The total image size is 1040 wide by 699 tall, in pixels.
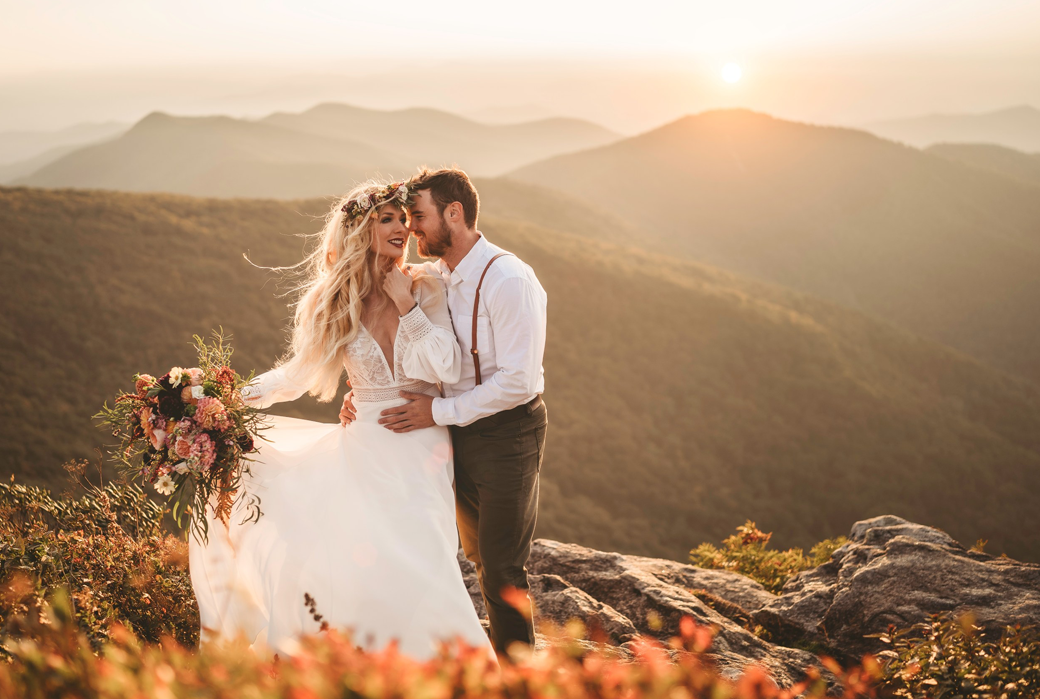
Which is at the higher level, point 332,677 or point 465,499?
point 332,677

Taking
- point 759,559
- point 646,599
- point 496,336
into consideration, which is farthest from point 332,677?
point 759,559

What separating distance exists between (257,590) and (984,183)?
336 ft

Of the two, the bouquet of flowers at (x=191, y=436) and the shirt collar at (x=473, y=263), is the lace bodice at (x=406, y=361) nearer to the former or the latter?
the shirt collar at (x=473, y=263)

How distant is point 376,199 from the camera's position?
419cm

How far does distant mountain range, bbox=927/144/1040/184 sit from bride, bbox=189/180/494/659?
4913 inches

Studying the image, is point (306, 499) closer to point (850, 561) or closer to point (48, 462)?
point (850, 561)

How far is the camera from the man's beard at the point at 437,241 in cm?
426

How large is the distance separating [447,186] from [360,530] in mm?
2353

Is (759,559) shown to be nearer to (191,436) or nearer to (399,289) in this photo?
(399,289)

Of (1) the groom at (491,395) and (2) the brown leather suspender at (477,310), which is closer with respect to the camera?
(1) the groom at (491,395)

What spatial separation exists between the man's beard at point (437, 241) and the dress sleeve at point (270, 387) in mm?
1307

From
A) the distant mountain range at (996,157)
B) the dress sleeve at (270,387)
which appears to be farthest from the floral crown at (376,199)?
the distant mountain range at (996,157)

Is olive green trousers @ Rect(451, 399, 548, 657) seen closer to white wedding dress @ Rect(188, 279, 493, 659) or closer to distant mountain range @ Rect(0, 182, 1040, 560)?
white wedding dress @ Rect(188, 279, 493, 659)

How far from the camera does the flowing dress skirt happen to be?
3492 millimetres
